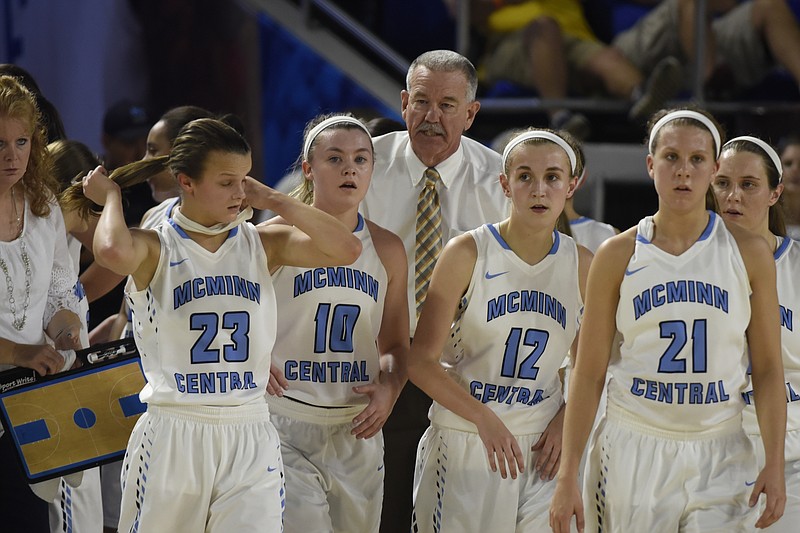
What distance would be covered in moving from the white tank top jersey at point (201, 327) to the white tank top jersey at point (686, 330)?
3.71ft

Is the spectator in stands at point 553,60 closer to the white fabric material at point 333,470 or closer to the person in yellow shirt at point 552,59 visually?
the person in yellow shirt at point 552,59

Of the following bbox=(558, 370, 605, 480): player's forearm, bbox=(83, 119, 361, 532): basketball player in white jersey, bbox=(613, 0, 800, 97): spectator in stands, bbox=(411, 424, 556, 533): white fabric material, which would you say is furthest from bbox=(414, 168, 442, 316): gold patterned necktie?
bbox=(613, 0, 800, 97): spectator in stands

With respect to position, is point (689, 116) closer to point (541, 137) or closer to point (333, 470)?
point (541, 137)

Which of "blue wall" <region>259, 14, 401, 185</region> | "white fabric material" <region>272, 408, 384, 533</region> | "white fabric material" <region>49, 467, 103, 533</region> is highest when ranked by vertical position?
"blue wall" <region>259, 14, 401, 185</region>

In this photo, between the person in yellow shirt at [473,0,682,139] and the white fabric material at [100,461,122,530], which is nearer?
the white fabric material at [100,461,122,530]

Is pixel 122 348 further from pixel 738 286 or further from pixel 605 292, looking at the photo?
pixel 738 286

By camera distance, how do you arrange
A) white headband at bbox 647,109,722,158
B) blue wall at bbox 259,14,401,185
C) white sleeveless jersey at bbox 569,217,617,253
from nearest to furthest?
white headband at bbox 647,109,722,158 → white sleeveless jersey at bbox 569,217,617,253 → blue wall at bbox 259,14,401,185

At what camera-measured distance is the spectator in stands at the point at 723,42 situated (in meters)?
7.59

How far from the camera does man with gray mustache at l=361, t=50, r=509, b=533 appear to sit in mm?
4848

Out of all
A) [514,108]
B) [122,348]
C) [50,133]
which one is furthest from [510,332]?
[514,108]

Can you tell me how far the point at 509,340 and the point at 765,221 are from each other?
1.08 metres

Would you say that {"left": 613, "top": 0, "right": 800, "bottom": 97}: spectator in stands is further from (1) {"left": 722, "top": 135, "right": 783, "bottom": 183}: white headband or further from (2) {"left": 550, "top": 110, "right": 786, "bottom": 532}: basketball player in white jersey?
(2) {"left": 550, "top": 110, "right": 786, "bottom": 532}: basketball player in white jersey

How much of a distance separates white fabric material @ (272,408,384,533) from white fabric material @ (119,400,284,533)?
35cm

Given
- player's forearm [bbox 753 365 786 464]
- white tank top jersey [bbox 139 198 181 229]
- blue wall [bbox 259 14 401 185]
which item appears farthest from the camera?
blue wall [bbox 259 14 401 185]
